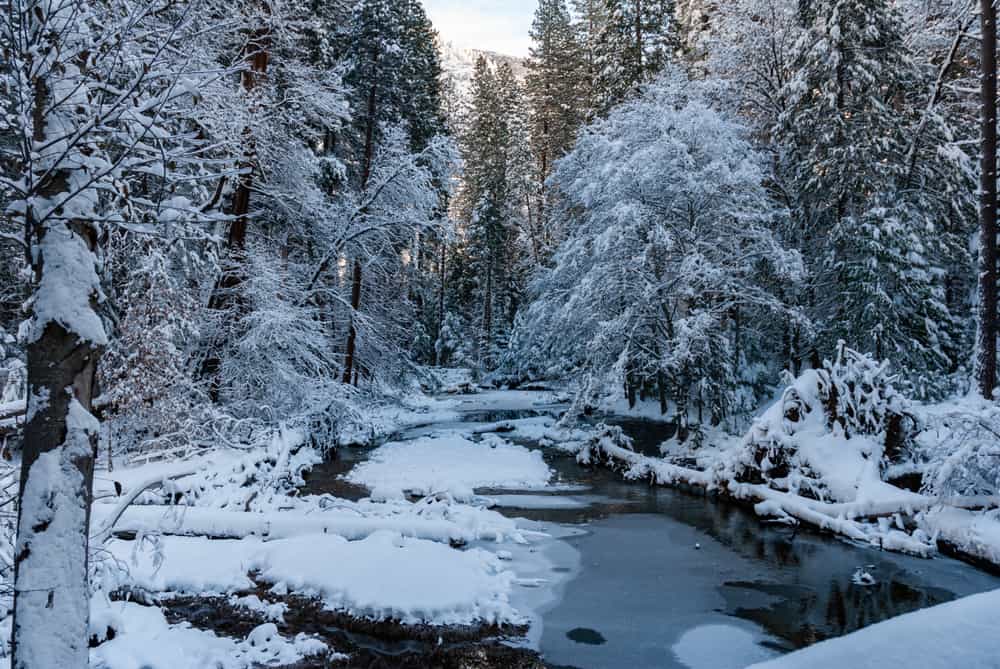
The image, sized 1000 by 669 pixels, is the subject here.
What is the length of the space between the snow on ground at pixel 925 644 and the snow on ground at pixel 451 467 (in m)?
10.5

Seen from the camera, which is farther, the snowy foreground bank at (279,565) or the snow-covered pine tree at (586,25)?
the snow-covered pine tree at (586,25)

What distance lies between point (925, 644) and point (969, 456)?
8295 millimetres

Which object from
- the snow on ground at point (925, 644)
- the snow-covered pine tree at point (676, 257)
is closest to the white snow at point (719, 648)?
the snow on ground at point (925, 644)

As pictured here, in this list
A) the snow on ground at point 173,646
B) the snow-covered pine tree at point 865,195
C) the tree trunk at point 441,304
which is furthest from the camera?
the tree trunk at point 441,304

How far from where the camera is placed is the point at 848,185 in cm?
1919

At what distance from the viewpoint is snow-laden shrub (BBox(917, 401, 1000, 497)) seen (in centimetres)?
878

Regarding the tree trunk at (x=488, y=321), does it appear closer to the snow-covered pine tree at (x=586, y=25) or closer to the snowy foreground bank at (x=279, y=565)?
the snow-covered pine tree at (x=586, y=25)

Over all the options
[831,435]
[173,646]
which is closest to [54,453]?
[173,646]

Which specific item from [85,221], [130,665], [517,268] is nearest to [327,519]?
[130,665]

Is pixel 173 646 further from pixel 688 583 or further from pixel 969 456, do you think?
pixel 969 456

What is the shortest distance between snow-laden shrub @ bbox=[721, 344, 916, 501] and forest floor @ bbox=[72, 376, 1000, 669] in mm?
1425

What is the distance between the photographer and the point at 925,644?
233cm

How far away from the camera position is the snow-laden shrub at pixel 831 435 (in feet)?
38.0

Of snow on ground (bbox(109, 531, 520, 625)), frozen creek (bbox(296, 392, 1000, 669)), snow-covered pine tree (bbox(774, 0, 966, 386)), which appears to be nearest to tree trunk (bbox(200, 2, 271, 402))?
frozen creek (bbox(296, 392, 1000, 669))
